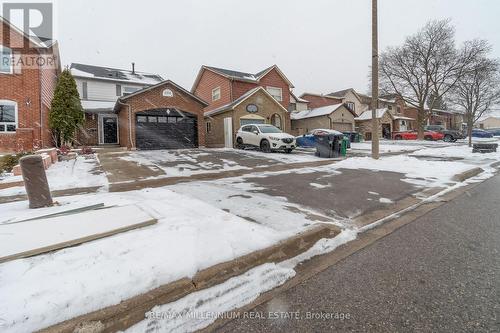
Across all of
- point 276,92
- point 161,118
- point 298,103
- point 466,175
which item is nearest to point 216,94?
point 276,92

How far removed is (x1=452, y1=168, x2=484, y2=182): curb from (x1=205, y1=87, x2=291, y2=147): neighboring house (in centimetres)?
1376

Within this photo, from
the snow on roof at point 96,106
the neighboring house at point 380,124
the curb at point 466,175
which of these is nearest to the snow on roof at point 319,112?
the neighboring house at point 380,124

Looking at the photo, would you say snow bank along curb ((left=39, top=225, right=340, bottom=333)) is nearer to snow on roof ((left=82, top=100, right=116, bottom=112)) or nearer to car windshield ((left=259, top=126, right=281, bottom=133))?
car windshield ((left=259, top=126, right=281, bottom=133))

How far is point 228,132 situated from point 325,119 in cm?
1240

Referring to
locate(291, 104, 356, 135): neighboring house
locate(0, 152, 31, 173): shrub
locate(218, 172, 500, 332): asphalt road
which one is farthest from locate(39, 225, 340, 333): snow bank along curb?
locate(291, 104, 356, 135): neighboring house

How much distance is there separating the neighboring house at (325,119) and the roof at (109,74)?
16435mm

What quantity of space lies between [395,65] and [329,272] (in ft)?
118

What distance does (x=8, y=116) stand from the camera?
12.8 m

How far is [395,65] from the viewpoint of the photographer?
3147 centimetres

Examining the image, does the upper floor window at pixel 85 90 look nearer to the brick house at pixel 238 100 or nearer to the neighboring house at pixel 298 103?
the brick house at pixel 238 100

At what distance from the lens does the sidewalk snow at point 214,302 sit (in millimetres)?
1979

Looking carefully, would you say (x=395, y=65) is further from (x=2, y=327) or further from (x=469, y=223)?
(x=2, y=327)

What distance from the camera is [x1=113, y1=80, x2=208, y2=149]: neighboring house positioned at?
1648 cm

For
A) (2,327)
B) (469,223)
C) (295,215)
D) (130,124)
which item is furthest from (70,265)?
(130,124)
